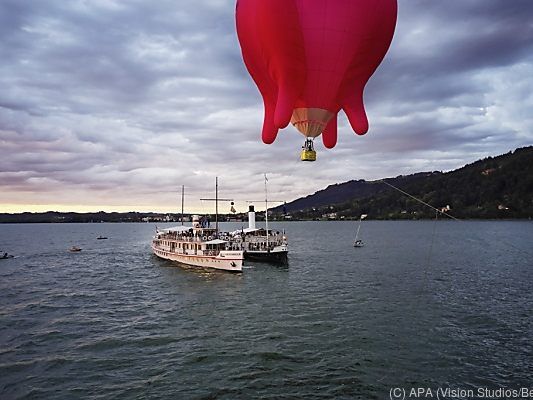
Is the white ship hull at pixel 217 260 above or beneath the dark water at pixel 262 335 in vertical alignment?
above

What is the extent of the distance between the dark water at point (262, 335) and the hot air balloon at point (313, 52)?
11.9 metres

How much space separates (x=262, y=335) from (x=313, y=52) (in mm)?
19155

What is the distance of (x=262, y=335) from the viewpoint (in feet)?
83.7

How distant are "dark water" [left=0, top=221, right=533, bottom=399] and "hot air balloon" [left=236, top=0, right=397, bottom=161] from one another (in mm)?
11875

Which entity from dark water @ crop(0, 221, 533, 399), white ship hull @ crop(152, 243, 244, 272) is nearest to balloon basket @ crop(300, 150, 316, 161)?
dark water @ crop(0, 221, 533, 399)

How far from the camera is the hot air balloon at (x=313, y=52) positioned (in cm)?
970

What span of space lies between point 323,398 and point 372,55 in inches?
516

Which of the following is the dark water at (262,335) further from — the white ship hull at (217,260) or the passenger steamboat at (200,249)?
the passenger steamboat at (200,249)

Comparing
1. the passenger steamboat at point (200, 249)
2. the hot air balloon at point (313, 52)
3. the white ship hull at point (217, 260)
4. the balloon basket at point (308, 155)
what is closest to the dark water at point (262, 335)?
the white ship hull at point (217, 260)

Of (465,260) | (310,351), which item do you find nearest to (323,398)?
(310,351)

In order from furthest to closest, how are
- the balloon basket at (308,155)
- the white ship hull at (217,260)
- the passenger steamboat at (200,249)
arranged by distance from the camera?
the passenger steamboat at (200,249), the white ship hull at (217,260), the balloon basket at (308,155)

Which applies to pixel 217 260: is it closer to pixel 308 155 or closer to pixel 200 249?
pixel 200 249

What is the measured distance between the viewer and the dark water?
744 inches

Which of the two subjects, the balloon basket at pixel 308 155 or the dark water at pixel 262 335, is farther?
the dark water at pixel 262 335
